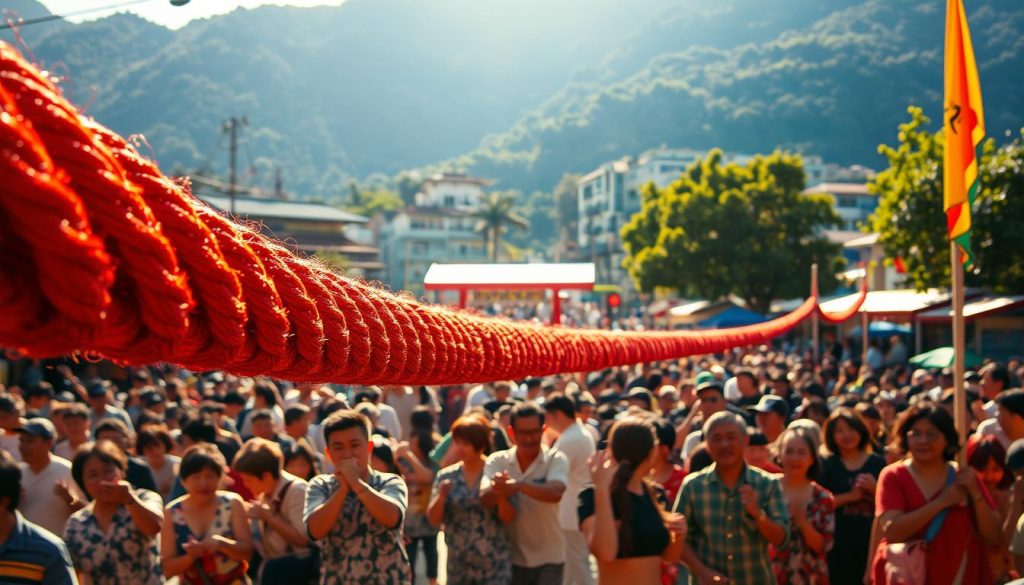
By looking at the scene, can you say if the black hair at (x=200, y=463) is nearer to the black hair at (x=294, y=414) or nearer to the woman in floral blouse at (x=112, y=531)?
the woman in floral blouse at (x=112, y=531)

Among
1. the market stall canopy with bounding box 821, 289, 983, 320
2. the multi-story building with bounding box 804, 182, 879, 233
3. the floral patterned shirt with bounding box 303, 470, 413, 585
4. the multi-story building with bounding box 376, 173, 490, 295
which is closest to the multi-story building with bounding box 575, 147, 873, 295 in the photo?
the multi-story building with bounding box 804, 182, 879, 233

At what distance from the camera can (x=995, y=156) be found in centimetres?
2675

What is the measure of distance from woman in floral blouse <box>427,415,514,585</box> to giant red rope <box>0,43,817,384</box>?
449 cm

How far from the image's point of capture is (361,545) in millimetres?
5008

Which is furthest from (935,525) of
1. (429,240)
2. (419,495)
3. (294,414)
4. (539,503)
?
(429,240)

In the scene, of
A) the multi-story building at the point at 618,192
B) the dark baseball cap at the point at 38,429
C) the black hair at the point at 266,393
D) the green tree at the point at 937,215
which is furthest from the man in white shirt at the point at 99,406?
the multi-story building at the point at 618,192

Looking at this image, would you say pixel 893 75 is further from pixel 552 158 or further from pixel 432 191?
pixel 432 191

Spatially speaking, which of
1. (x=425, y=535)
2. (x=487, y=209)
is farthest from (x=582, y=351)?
(x=487, y=209)

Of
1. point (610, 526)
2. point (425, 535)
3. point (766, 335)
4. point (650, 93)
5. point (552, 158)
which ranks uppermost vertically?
point (650, 93)

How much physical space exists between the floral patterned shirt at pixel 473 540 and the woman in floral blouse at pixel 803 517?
172cm

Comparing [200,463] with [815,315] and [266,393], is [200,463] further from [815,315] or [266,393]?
[815,315]

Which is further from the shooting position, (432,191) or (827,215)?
(432,191)

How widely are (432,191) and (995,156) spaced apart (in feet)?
273

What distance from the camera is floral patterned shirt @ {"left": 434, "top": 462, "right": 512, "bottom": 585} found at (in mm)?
6132
